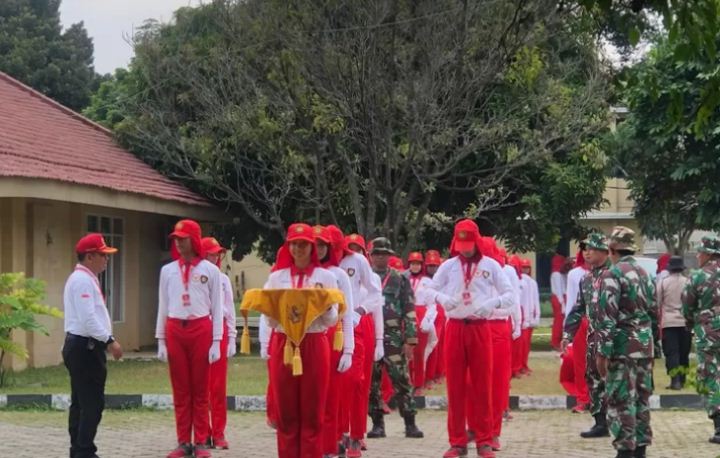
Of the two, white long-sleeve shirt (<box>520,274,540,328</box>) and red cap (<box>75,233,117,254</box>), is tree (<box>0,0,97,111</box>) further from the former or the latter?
red cap (<box>75,233,117,254</box>)

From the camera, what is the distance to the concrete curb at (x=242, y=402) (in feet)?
51.8

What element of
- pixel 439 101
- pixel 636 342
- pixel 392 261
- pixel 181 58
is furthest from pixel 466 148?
pixel 636 342

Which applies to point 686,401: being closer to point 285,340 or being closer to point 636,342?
point 636,342

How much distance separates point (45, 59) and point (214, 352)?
143ft

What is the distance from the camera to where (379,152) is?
21.5 metres

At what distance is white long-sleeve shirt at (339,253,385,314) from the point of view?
38.2 ft

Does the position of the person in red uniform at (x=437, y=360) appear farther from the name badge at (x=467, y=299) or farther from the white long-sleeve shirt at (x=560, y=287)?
the name badge at (x=467, y=299)

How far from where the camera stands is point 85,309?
1024 cm

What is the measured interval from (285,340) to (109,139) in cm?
1929

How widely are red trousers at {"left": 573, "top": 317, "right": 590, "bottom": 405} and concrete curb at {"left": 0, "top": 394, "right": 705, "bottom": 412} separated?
133cm

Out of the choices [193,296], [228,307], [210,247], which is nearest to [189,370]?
[193,296]

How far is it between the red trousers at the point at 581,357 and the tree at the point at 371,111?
5.71 metres

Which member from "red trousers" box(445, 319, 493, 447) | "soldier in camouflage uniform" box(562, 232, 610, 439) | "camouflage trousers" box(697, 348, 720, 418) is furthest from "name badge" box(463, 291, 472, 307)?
"camouflage trousers" box(697, 348, 720, 418)

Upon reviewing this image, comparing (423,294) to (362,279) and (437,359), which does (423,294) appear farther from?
(437,359)
